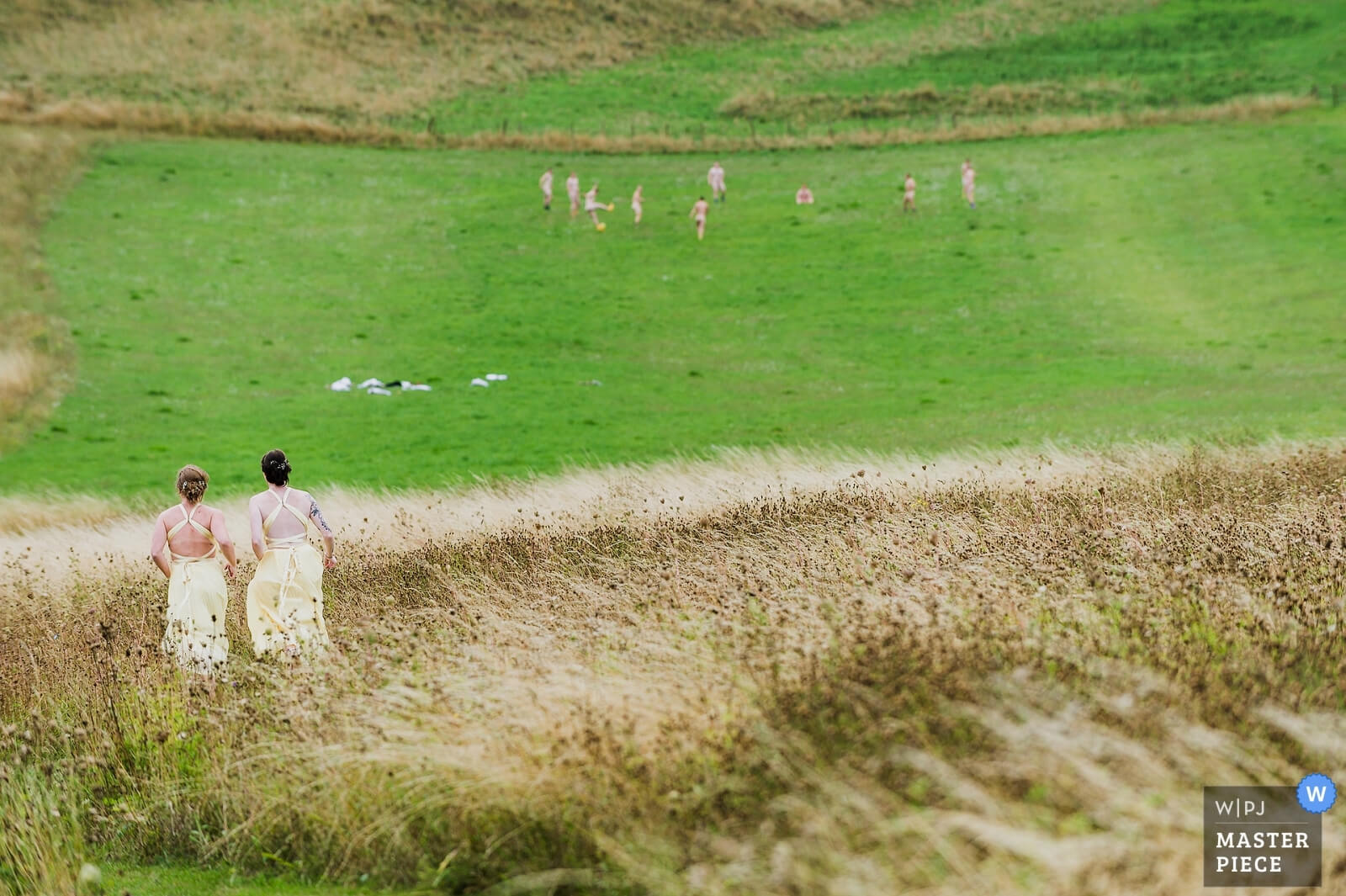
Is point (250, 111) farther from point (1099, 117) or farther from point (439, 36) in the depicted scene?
point (1099, 117)

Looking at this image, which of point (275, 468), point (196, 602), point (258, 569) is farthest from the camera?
point (258, 569)

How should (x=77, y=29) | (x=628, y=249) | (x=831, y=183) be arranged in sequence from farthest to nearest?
(x=77, y=29), (x=831, y=183), (x=628, y=249)

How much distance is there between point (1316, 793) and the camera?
6.77m

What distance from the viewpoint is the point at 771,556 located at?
11.5 meters

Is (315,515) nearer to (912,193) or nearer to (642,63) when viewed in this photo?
(912,193)

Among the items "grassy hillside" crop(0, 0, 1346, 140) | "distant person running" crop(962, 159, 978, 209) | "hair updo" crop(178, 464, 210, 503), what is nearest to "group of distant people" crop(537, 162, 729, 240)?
"distant person running" crop(962, 159, 978, 209)

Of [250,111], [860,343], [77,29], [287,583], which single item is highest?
[77,29]

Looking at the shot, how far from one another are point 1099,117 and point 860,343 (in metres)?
25.8

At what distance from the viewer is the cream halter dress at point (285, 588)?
456 inches

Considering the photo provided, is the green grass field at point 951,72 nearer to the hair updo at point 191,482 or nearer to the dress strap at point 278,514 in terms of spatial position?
the dress strap at point 278,514

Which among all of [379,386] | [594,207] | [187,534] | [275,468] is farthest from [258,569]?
[594,207]

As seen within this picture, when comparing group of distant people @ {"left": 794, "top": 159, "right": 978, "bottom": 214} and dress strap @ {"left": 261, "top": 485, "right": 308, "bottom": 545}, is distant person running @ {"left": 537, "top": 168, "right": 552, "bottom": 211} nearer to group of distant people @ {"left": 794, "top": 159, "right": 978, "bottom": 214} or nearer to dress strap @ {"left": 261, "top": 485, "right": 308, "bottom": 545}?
group of distant people @ {"left": 794, "top": 159, "right": 978, "bottom": 214}

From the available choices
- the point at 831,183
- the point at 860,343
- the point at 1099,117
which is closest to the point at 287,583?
the point at 860,343

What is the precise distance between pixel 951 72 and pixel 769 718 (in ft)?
218
